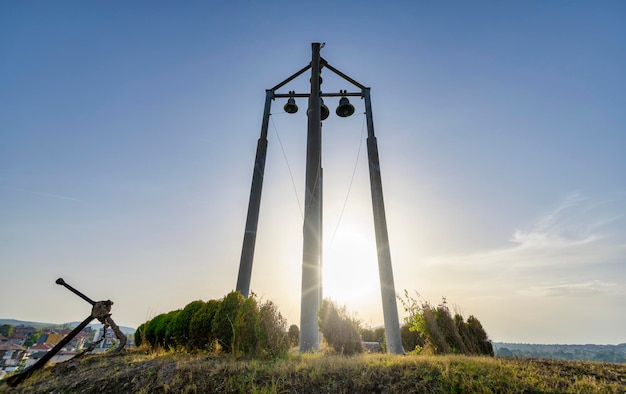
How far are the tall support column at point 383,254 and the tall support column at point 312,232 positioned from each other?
87.5 inches

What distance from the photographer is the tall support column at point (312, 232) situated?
8133mm

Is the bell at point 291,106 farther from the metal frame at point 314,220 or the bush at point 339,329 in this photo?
the bush at point 339,329

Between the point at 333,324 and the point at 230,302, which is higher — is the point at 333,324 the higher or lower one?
the lower one

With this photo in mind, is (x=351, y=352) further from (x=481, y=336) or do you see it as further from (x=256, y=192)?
(x=256, y=192)

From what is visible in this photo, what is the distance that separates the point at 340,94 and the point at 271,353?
37.0ft

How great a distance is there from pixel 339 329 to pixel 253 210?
621 centimetres

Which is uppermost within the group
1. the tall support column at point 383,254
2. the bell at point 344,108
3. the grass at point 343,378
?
the bell at point 344,108

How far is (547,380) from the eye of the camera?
4.26 meters

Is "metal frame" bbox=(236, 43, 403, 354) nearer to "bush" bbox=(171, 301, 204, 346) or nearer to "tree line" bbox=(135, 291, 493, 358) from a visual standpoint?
"tree line" bbox=(135, 291, 493, 358)

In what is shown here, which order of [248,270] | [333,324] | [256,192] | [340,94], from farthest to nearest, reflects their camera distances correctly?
[340,94]
[256,192]
[248,270]
[333,324]

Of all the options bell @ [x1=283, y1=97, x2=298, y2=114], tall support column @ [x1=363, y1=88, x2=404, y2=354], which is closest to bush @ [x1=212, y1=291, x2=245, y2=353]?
tall support column @ [x1=363, y1=88, x2=404, y2=354]

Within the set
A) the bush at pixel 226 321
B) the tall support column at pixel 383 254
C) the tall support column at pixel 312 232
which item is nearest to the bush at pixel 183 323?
the bush at pixel 226 321

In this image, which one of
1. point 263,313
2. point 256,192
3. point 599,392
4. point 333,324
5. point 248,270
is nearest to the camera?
point 599,392

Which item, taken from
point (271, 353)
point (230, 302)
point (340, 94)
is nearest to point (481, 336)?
point (271, 353)
